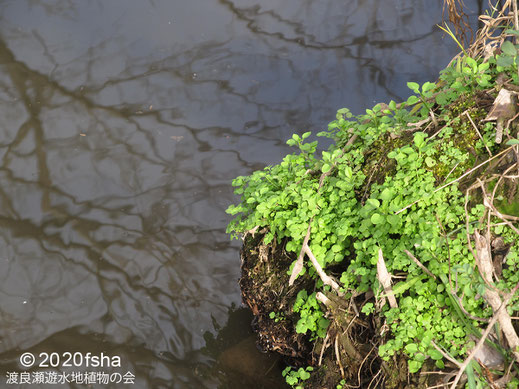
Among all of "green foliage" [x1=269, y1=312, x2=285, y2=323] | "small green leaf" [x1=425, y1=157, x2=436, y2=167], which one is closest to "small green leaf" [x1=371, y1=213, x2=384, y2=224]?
"small green leaf" [x1=425, y1=157, x2=436, y2=167]

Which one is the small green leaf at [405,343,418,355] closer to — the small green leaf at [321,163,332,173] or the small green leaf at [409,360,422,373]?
the small green leaf at [409,360,422,373]

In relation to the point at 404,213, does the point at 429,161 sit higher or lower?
higher

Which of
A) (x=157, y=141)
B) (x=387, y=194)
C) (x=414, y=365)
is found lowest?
(x=414, y=365)

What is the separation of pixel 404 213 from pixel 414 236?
0.08 metres

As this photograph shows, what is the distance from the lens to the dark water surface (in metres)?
2.79

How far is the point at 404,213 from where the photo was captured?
165 cm

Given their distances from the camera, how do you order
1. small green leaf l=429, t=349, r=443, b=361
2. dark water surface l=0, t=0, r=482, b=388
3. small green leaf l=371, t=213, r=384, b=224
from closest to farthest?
small green leaf l=429, t=349, r=443, b=361
small green leaf l=371, t=213, r=384, b=224
dark water surface l=0, t=0, r=482, b=388

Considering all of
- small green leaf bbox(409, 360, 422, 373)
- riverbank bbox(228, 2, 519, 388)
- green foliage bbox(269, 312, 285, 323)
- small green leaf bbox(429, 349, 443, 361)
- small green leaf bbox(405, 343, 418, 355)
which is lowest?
small green leaf bbox(409, 360, 422, 373)

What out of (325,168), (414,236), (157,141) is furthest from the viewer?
(157,141)

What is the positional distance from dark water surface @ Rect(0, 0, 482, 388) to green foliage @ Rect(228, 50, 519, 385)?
1037 millimetres

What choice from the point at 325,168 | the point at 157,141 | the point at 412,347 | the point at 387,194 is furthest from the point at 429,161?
the point at 157,141

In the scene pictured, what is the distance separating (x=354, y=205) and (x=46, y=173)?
2.36 meters

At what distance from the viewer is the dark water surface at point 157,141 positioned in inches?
110

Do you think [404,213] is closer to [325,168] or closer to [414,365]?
[325,168]
